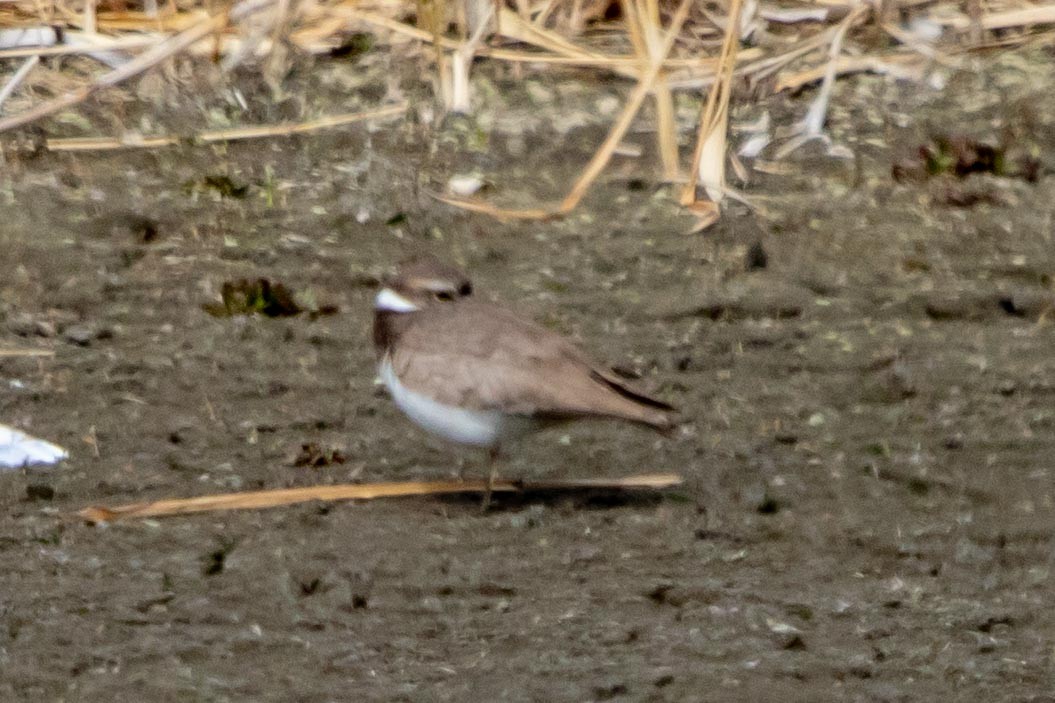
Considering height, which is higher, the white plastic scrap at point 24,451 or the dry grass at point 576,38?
the dry grass at point 576,38

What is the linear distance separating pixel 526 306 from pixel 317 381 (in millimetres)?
746

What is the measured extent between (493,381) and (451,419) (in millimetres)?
156

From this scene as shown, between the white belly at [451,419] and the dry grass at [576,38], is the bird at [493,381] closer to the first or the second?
the white belly at [451,419]

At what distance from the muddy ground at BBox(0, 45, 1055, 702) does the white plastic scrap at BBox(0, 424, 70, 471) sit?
5 cm

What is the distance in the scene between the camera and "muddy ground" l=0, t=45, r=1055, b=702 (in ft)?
12.0

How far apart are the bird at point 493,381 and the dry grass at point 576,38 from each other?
1.92 m

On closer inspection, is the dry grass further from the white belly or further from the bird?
the white belly

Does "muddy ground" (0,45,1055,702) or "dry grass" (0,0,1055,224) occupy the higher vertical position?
"dry grass" (0,0,1055,224)

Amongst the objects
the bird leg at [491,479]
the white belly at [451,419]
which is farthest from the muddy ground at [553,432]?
the white belly at [451,419]

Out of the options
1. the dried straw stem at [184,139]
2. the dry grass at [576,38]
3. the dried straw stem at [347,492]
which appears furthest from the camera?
the dry grass at [576,38]

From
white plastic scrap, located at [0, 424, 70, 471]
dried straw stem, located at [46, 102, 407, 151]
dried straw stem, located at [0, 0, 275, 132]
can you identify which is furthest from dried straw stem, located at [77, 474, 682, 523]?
dried straw stem, located at [0, 0, 275, 132]

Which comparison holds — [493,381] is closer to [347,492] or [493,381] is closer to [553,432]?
[347,492]

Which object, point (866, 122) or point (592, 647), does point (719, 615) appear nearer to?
point (592, 647)

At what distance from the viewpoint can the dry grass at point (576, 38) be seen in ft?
20.0
